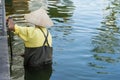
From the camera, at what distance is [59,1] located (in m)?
19.9

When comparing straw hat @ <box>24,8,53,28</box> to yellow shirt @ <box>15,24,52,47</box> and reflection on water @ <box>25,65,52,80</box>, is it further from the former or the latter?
reflection on water @ <box>25,65,52,80</box>

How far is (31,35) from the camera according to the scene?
8719mm

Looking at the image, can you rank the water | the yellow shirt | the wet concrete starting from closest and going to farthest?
the wet concrete → the yellow shirt → the water

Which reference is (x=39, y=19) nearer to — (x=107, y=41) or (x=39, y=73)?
(x=39, y=73)

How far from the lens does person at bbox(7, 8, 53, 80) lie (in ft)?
28.5

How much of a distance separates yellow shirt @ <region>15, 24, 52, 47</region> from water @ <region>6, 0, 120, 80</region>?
73 centimetres

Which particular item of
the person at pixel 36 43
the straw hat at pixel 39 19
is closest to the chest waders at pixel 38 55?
the person at pixel 36 43

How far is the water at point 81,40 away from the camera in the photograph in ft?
30.0

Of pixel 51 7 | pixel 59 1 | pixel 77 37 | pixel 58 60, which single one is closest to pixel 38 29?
pixel 58 60

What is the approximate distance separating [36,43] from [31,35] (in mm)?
223

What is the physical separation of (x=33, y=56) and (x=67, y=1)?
11.4 m

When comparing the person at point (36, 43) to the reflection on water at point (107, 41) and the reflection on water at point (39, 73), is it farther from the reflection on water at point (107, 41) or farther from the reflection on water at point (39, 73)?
the reflection on water at point (107, 41)

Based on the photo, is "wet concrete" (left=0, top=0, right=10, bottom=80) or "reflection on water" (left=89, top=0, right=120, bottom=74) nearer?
"wet concrete" (left=0, top=0, right=10, bottom=80)

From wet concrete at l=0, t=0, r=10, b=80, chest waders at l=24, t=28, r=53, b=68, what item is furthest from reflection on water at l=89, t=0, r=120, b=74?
wet concrete at l=0, t=0, r=10, b=80
